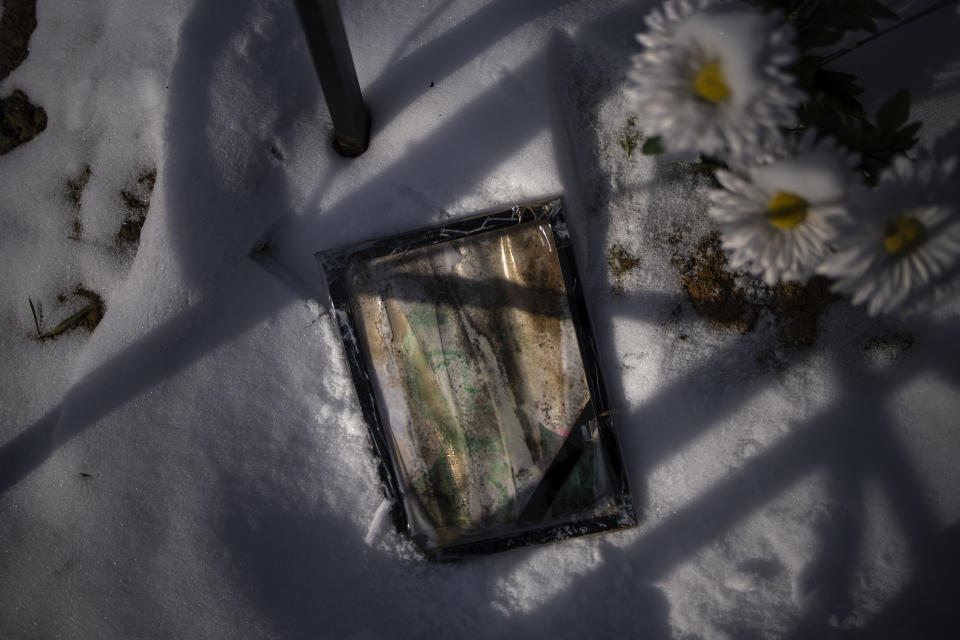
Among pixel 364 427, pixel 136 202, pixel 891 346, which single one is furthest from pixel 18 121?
pixel 891 346

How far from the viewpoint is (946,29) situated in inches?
37.9

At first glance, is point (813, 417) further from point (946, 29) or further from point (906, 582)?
point (946, 29)

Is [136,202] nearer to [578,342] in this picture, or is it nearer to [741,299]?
[578,342]

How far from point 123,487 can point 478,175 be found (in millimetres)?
830

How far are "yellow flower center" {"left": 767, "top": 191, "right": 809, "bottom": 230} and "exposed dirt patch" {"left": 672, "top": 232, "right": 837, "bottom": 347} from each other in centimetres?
32

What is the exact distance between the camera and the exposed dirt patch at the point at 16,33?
1.09m

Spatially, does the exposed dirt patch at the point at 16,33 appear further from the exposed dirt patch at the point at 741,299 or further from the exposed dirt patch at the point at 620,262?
the exposed dirt patch at the point at 741,299

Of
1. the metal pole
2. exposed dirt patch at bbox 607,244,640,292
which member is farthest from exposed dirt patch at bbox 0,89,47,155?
exposed dirt patch at bbox 607,244,640,292

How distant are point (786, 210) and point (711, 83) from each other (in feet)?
0.56

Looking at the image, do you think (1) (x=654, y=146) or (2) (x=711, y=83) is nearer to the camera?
(2) (x=711, y=83)

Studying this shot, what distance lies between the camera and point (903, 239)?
65cm

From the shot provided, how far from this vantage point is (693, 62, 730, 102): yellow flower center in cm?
63

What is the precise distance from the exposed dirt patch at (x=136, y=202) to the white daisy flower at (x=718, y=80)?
90cm

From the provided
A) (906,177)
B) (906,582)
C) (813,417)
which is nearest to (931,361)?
(813,417)
